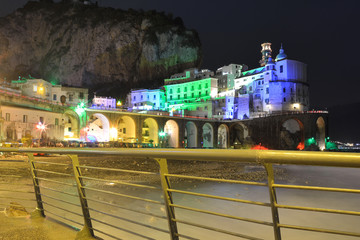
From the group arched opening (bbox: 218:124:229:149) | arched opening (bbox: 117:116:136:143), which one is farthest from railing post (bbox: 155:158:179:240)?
arched opening (bbox: 218:124:229:149)

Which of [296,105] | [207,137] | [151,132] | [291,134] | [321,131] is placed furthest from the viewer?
[207,137]

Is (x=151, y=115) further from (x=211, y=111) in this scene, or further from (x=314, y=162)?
(x=314, y=162)

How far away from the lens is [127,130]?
5806cm

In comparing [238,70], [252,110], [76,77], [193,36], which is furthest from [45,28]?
[252,110]

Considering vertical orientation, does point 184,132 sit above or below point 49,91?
below

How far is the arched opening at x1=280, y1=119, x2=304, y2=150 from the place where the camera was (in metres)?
58.0

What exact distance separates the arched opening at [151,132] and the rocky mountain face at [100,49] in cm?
2323

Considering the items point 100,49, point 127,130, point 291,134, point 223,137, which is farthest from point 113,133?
point 100,49

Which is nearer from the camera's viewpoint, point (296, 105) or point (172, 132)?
point (172, 132)

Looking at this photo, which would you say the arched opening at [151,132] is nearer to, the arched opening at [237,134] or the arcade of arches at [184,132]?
the arcade of arches at [184,132]

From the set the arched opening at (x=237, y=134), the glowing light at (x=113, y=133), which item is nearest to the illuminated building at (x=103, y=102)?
the glowing light at (x=113, y=133)

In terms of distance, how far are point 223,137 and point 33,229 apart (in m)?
72.3

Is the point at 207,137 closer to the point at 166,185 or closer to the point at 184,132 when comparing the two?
the point at 184,132

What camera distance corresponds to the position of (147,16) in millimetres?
89625
